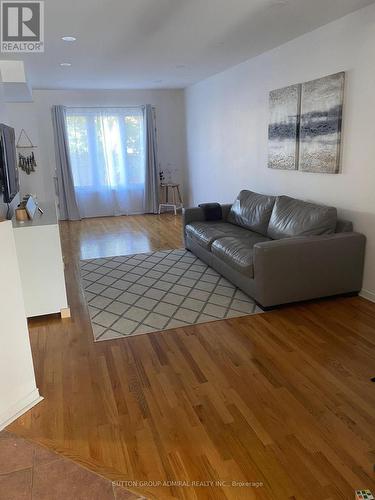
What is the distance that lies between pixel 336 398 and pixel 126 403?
1.18 meters

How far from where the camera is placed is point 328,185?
3816 mm

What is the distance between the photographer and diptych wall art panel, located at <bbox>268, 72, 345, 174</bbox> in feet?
11.7

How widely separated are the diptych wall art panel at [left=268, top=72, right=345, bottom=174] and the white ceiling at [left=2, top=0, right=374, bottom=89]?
553 mm

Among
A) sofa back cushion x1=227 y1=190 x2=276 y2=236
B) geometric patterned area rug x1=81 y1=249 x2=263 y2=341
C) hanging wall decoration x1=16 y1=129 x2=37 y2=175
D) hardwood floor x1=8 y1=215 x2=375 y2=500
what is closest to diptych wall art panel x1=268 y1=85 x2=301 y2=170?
sofa back cushion x1=227 y1=190 x2=276 y2=236

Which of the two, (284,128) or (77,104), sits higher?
(77,104)

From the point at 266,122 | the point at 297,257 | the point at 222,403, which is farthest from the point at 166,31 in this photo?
the point at 222,403

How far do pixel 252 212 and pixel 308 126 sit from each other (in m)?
1.11

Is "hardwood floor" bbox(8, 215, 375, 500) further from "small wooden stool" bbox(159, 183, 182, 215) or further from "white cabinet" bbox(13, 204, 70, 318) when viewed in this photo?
"small wooden stool" bbox(159, 183, 182, 215)

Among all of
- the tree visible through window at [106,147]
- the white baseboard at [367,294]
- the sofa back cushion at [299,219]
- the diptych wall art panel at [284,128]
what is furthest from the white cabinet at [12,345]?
the tree visible through window at [106,147]

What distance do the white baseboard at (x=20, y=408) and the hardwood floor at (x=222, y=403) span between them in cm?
4

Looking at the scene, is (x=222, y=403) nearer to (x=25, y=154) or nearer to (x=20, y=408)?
(x=20, y=408)

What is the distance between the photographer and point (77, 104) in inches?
293

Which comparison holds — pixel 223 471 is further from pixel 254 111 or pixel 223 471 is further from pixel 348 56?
pixel 254 111

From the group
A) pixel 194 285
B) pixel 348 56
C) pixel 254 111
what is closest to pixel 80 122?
pixel 254 111
